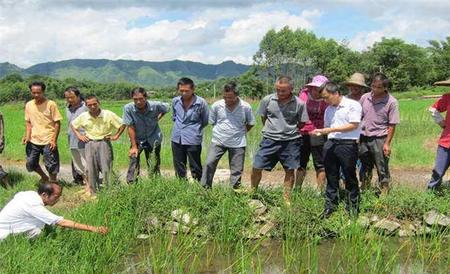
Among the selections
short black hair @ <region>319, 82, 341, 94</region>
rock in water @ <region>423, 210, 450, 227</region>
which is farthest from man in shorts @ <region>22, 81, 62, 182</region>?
rock in water @ <region>423, 210, 450, 227</region>

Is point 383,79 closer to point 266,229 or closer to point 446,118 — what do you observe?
point 446,118

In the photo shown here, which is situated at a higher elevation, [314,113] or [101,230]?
[314,113]

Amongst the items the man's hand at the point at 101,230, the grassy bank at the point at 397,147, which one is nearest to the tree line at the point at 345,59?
the grassy bank at the point at 397,147

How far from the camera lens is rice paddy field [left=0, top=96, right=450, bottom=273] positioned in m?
4.40

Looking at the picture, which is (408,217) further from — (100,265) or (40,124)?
(40,124)

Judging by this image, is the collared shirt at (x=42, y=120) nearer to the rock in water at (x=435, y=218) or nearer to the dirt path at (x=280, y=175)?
the dirt path at (x=280, y=175)

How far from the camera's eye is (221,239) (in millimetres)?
5551

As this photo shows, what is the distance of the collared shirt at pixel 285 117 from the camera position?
247 inches

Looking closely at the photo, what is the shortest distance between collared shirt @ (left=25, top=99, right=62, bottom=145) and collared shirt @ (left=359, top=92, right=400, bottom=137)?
14.5 ft

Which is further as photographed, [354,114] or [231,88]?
[231,88]

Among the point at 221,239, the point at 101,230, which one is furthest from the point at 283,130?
the point at 101,230

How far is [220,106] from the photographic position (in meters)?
6.67

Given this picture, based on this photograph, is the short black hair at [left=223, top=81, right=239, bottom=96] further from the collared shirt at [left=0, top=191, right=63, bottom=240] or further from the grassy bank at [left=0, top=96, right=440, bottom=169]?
the grassy bank at [left=0, top=96, right=440, bottom=169]

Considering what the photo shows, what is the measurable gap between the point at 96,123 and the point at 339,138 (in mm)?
3375
